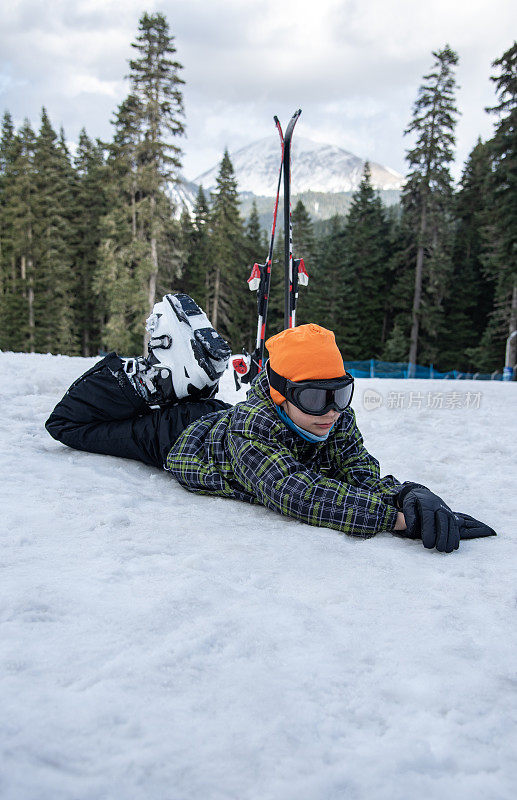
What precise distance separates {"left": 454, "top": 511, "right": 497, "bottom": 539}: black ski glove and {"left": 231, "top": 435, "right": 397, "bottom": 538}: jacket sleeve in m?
0.40

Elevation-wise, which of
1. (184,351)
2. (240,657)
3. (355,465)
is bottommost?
(240,657)

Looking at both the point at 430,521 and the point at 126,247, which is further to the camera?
the point at 126,247

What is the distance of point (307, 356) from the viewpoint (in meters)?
2.61

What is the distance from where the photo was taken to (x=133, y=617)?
1638 millimetres

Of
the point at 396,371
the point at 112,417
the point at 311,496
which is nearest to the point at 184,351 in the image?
the point at 112,417

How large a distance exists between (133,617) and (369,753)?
0.79m

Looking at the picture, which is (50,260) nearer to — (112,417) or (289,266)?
(289,266)

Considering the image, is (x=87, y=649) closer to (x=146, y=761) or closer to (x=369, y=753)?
(x=146, y=761)

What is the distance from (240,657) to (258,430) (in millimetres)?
1334

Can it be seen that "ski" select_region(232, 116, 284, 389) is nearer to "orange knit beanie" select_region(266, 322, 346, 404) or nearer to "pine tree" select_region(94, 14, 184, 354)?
"orange knit beanie" select_region(266, 322, 346, 404)

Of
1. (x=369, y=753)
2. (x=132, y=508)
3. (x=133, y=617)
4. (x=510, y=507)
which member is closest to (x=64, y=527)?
(x=132, y=508)

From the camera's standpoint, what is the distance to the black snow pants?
350cm

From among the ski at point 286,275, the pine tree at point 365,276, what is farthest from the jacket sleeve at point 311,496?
the pine tree at point 365,276

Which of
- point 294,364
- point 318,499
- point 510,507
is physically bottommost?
point 510,507
